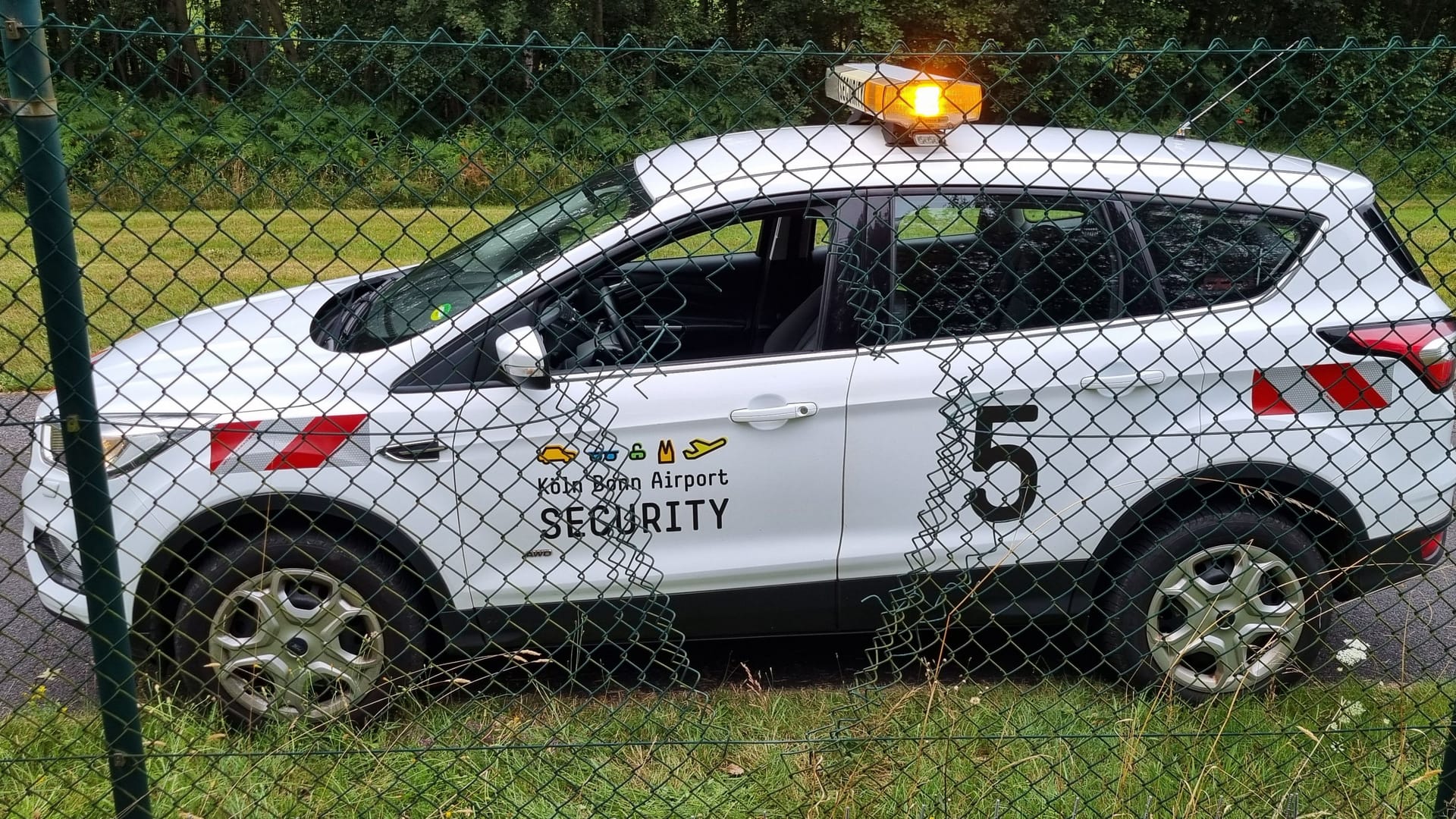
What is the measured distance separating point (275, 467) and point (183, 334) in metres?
0.90

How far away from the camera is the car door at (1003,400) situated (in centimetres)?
339

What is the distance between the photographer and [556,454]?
129 inches

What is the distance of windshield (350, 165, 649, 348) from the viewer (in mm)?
3459

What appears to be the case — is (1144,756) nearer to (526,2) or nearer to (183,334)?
(183,334)

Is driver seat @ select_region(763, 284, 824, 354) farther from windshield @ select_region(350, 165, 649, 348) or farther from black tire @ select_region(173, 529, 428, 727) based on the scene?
black tire @ select_region(173, 529, 428, 727)

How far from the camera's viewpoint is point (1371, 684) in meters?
3.65

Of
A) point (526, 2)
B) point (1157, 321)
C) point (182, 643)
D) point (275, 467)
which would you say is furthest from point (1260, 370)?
point (526, 2)

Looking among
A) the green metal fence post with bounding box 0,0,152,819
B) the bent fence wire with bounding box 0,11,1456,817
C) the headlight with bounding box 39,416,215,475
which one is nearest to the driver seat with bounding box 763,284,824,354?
the bent fence wire with bounding box 0,11,1456,817

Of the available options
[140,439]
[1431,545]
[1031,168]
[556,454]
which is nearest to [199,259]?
[140,439]

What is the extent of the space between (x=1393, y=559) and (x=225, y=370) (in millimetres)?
3469

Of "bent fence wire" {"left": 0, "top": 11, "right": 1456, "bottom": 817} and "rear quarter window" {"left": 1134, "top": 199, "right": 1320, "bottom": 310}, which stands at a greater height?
"rear quarter window" {"left": 1134, "top": 199, "right": 1320, "bottom": 310}

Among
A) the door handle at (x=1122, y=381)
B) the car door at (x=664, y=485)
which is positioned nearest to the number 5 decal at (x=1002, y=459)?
the door handle at (x=1122, y=381)

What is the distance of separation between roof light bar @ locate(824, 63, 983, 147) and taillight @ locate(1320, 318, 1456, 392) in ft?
3.95

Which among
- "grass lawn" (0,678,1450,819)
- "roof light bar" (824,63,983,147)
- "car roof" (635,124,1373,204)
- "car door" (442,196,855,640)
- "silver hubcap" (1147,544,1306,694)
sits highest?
"roof light bar" (824,63,983,147)
